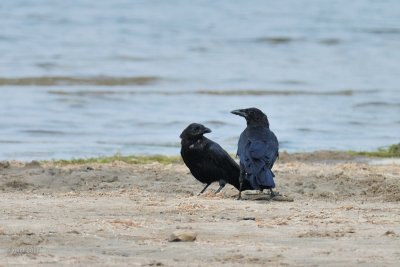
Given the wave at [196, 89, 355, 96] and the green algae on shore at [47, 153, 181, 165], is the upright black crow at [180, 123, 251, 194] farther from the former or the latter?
the wave at [196, 89, 355, 96]

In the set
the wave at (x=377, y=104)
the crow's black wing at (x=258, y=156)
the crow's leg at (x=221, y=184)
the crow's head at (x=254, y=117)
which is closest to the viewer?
the crow's black wing at (x=258, y=156)

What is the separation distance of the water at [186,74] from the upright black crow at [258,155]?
483 cm

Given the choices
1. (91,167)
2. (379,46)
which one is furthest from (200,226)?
(379,46)

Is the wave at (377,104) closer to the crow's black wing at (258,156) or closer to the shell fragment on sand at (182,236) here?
the crow's black wing at (258,156)

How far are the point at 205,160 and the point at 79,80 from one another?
1546cm

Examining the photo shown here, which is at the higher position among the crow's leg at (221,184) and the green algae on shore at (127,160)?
the crow's leg at (221,184)

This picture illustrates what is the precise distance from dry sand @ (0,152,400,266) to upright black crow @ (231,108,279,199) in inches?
7.6

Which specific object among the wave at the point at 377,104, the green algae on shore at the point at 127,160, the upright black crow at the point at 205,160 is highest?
the upright black crow at the point at 205,160

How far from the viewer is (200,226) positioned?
26.9 feet

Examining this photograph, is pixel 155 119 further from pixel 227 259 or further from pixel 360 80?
pixel 227 259

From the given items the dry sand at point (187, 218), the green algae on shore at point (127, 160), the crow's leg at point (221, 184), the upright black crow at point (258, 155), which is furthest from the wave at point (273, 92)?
the upright black crow at point (258, 155)

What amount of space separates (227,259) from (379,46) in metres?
28.3

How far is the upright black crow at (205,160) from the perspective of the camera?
35.7 ft

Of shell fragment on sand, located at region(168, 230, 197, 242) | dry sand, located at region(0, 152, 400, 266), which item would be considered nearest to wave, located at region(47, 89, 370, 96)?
dry sand, located at region(0, 152, 400, 266)
